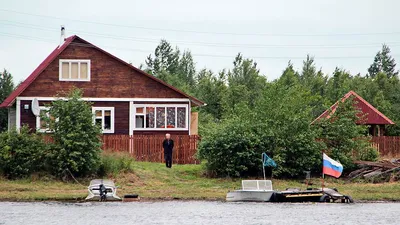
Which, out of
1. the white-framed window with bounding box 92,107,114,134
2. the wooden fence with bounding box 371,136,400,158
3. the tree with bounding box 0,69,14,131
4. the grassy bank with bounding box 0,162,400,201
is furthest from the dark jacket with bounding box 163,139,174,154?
the tree with bounding box 0,69,14,131

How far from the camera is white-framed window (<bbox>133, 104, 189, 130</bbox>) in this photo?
185ft

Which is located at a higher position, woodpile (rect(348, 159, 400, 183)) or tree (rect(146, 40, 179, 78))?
tree (rect(146, 40, 179, 78))

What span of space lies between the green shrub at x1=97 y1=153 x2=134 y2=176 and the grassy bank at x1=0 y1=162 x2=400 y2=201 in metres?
0.42

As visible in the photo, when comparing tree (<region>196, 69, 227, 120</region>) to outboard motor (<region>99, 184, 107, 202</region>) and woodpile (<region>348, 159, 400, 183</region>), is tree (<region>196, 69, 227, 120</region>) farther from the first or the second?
outboard motor (<region>99, 184, 107, 202</region>)

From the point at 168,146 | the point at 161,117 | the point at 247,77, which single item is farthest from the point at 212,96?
the point at 168,146

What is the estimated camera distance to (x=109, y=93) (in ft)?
183

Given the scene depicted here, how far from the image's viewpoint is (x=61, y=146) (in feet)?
147

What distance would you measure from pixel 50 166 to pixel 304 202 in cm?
1269

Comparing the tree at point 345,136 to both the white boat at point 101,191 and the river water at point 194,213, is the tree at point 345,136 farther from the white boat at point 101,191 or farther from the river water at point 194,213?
the white boat at point 101,191

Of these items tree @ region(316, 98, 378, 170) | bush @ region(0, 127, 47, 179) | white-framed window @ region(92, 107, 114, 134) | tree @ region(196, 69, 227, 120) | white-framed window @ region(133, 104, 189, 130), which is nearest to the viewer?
bush @ region(0, 127, 47, 179)

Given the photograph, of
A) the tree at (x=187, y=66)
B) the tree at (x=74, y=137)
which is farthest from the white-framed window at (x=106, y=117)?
the tree at (x=187, y=66)


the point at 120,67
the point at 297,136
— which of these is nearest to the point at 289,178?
the point at 297,136

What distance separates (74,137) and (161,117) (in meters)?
12.3

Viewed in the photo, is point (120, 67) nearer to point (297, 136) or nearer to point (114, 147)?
point (114, 147)
